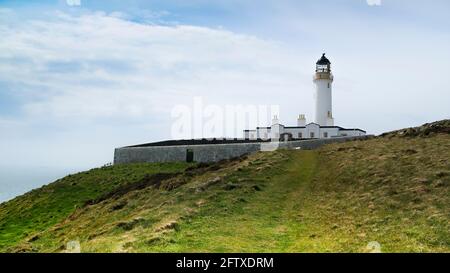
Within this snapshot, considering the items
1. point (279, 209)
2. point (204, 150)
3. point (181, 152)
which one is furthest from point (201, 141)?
point (279, 209)

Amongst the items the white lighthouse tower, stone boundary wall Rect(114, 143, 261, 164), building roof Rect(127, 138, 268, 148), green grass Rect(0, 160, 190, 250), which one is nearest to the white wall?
the white lighthouse tower

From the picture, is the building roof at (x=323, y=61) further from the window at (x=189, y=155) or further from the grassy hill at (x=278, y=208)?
the grassy hill at (x=278, y=208)

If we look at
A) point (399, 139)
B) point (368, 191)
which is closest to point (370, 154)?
point (399, 139)

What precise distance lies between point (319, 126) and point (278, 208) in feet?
148

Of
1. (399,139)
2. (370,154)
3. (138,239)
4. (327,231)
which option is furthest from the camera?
(399,139)

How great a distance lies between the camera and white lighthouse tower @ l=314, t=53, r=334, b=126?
241ft

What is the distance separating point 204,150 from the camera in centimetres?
5834

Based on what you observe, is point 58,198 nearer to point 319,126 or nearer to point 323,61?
point 319,126

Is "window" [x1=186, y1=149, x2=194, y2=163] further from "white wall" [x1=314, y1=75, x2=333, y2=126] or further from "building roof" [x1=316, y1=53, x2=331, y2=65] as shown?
"building roof" [x1=316, y1=53, x2=331, y2=65]

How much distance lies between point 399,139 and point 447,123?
6.65 meters

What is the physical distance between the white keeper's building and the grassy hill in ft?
60.8
